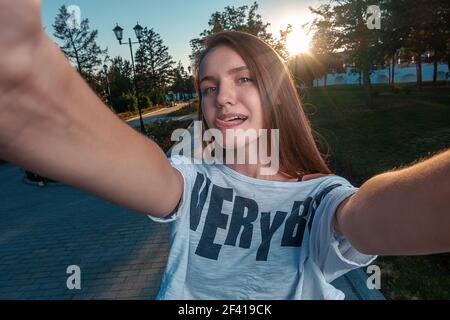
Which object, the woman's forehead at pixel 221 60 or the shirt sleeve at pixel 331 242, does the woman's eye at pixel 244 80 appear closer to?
the woman's forehead at pixel 221 60

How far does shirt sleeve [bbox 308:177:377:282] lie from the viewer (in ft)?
3.60

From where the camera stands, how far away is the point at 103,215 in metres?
6.99

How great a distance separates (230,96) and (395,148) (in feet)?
30.6

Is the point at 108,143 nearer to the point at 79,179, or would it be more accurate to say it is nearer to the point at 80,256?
the point at 79,179

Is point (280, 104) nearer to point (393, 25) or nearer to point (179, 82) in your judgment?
point (393, 25)

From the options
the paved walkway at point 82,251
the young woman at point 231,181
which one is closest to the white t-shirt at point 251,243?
the young woman at point 231,181

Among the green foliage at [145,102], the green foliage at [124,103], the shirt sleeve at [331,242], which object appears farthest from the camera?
the green foliage at [145,102]

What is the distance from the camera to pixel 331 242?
1.12m

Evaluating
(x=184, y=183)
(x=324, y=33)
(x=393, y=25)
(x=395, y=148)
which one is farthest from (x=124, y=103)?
(x=184, y=183)

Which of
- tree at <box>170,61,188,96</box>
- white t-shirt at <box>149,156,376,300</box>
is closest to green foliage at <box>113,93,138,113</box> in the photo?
tree at <box>170,61,188,96</box>

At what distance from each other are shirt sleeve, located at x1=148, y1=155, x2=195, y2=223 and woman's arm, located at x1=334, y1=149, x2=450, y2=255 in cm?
65

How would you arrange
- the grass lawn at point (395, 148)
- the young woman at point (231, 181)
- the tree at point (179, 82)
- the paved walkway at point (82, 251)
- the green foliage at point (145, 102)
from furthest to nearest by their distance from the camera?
the tree at point (179, 82), the green foliage at point (145, 102), the paved walkway at point (82, 251), the grass lawn at point (395, 148), the young woman at point (231, 181)

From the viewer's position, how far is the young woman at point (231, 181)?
0.49 meters
